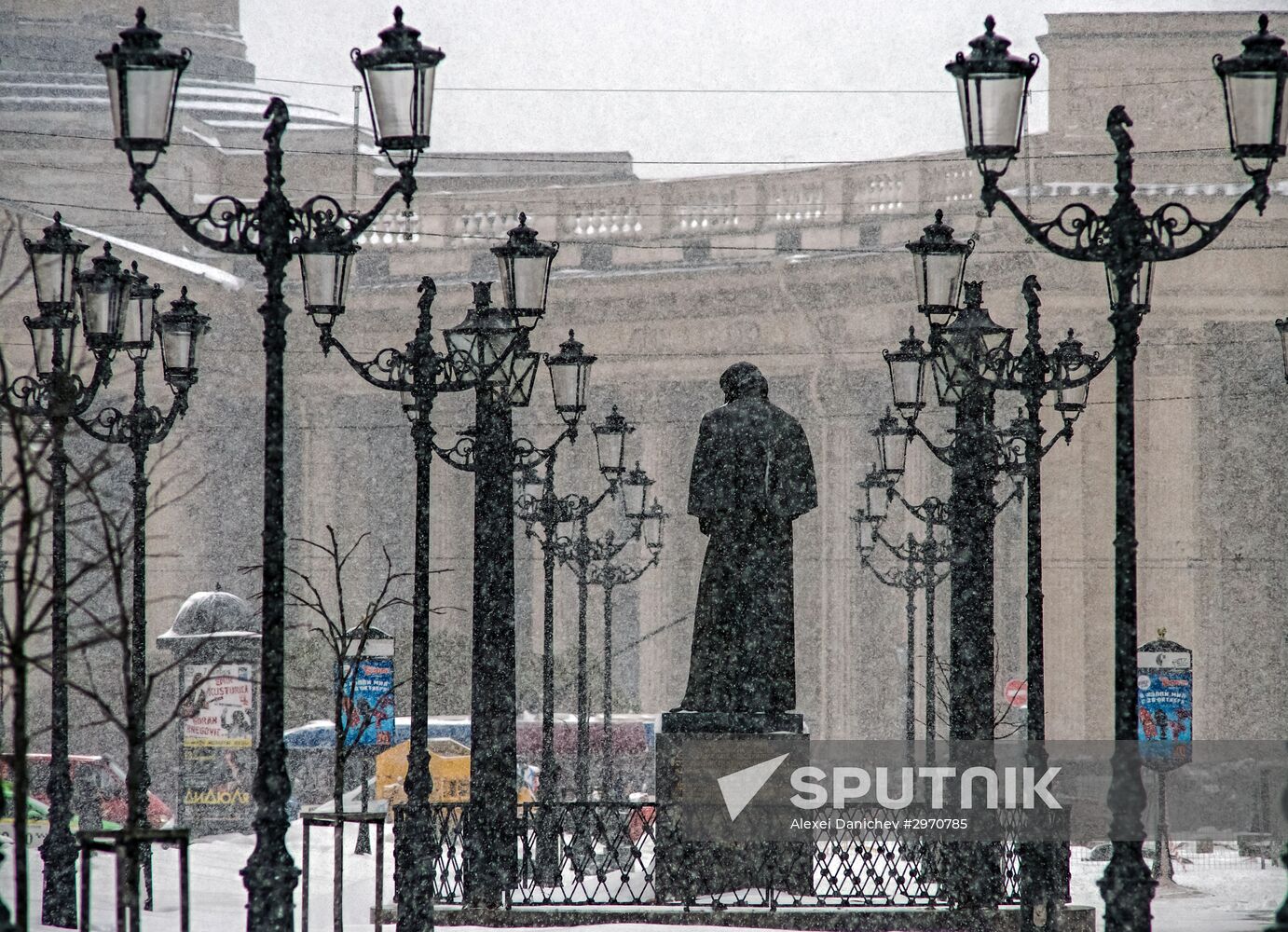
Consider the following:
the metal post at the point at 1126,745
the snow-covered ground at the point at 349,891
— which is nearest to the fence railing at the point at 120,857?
the snow-covered ground at the point at 349,891

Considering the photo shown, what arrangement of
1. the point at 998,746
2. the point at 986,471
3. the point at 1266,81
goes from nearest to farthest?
the point at 1266,81, the point at 986,471, the point at 998,746

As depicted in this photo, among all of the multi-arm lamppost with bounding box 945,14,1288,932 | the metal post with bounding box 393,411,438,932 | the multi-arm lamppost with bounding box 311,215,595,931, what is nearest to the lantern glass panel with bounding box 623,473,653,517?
the multi-arm lamppost with bounding box 311,215,595,931

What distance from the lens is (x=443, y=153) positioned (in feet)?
152

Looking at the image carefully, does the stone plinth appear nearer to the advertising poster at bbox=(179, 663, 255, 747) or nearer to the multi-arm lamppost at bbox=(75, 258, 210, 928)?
the multi-arm lamppost at bbox=(75, 258, 210, 928)

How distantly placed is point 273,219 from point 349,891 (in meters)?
11.1

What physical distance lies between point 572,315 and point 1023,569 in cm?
1069

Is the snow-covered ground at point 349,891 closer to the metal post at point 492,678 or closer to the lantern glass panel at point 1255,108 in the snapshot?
the metal post at point 492,678

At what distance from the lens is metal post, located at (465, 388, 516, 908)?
14203 mm

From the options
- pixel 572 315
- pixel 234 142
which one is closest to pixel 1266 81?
pixel 572 315

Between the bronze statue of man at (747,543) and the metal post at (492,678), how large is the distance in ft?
6.07

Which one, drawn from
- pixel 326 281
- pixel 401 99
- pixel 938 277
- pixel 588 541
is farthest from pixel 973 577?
pixel 588 541

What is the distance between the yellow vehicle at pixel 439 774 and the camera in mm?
25906

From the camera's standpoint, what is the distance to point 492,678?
1553 cm

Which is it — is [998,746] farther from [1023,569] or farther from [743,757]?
[1023,569]
